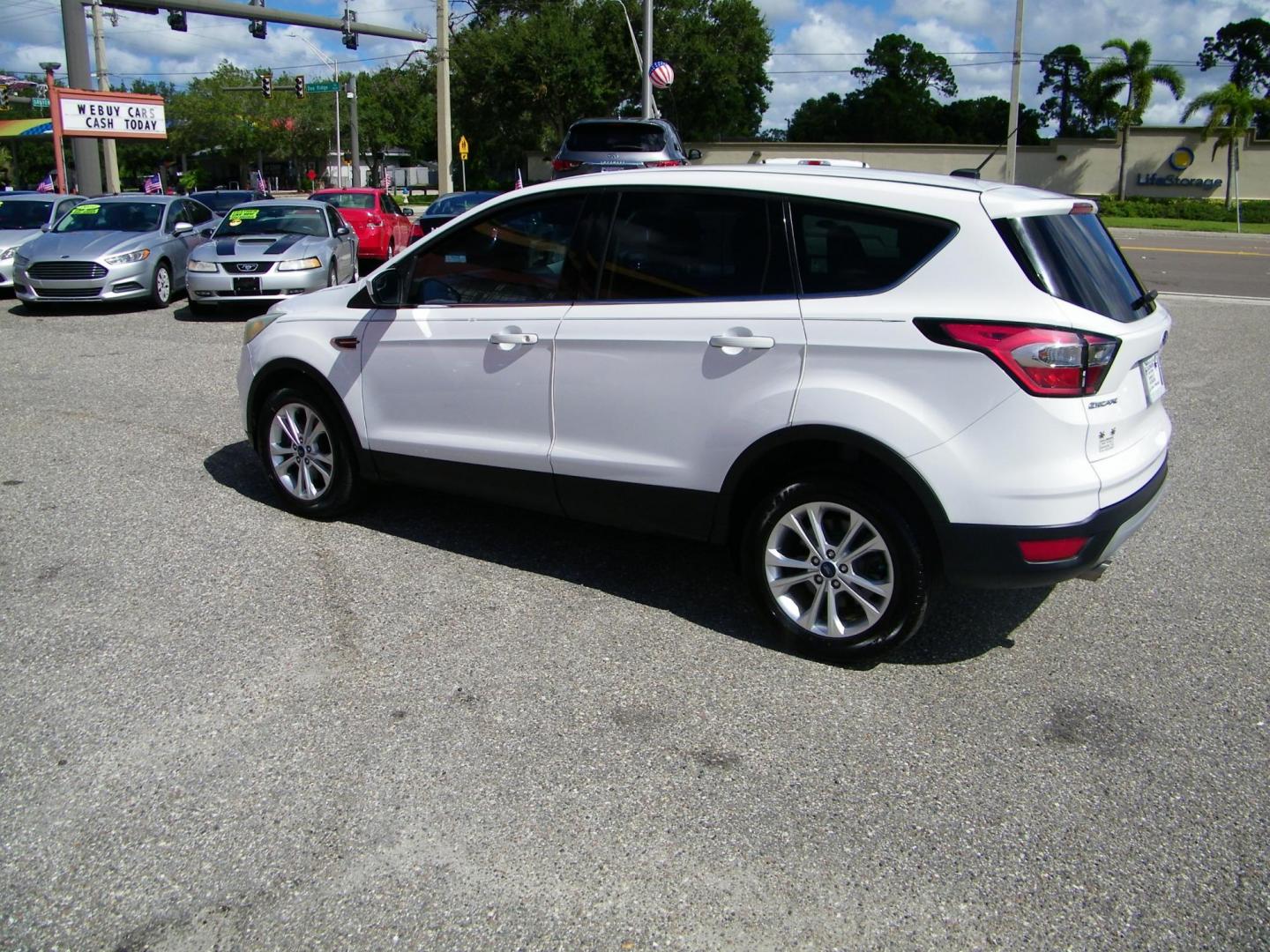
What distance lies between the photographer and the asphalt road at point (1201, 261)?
60.9 feet

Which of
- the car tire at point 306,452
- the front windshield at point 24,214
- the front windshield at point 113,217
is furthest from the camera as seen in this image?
the front windshield at point 24,214

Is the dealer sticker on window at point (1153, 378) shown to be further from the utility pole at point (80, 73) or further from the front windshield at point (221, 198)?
the utility pole at point (80, 73)

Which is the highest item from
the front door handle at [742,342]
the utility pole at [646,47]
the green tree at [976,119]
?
the green tree at [976,119]

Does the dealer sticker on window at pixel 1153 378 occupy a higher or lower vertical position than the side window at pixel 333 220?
lower

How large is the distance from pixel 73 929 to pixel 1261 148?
5777 centimetres

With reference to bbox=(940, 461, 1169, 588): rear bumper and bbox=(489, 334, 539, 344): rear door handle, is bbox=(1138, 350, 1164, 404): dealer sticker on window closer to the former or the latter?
bbox=(940, 461, 1169, 588): rear bumper

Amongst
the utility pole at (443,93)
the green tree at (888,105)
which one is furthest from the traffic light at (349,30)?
the green tree at (888,105)

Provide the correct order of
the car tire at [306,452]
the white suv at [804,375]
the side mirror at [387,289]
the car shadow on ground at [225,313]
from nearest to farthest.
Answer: the white suv at [804,375] < the side mirror at [387,289] < the car tire at [306,452] < the car shadow on ground at [225,313]

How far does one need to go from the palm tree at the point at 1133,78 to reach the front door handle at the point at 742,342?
52.1 m

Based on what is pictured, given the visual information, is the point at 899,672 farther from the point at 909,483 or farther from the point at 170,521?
the point at 170,521

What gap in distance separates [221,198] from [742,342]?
23188 millimetres

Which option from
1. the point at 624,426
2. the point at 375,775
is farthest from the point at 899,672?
the point at 375,775

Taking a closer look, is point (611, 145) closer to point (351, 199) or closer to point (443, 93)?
point (351, 199)

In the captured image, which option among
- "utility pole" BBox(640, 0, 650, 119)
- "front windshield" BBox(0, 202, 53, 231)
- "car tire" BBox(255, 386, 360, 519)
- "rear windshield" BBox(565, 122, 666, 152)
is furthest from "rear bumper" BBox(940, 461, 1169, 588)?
"utility pole" BBox(640, 0, 650, 119)
